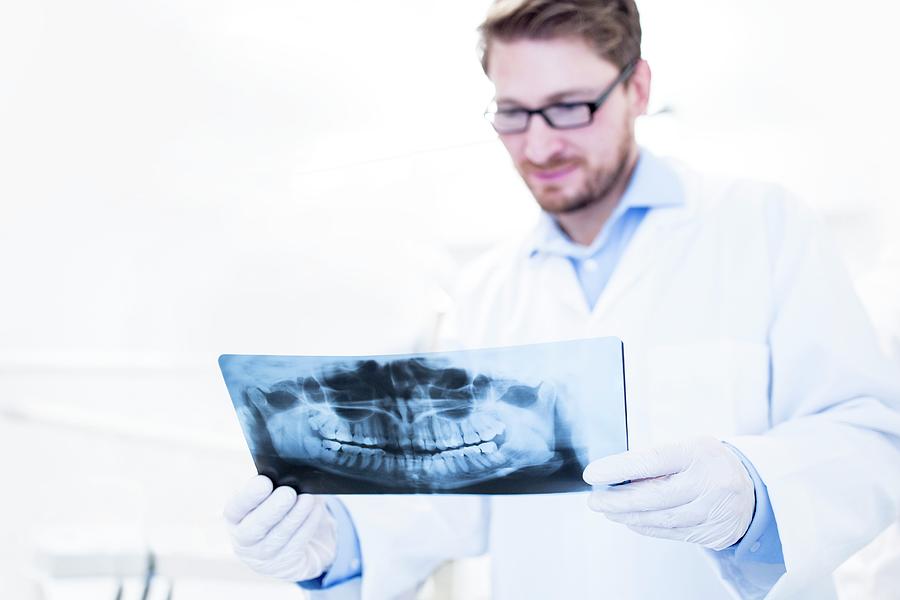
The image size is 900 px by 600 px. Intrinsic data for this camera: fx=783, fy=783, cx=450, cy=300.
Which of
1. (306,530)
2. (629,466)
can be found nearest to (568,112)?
(629,466)

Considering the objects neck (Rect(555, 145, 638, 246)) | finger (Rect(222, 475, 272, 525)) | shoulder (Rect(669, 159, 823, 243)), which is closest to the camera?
finger (Rect(222, 475, 272, 525))

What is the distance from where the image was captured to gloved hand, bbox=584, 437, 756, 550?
0.81 metres


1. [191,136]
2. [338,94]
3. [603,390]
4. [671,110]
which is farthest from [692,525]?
[191,136]

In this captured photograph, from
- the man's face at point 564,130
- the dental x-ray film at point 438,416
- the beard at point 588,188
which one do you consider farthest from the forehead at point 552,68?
the dental x-ray film at point 438,416

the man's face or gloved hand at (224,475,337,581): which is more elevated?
the man's face

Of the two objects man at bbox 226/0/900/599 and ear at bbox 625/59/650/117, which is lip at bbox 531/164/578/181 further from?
ear at bbox 625/59/650/117

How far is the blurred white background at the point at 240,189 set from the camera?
4.39 feet

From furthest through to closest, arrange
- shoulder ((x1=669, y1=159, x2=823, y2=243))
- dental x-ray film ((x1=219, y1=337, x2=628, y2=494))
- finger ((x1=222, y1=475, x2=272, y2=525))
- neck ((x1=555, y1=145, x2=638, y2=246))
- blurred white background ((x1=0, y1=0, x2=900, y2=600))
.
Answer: blurred white background ((x1=0, y1=0, x2=900, y2=600)) < neck ((x1=555, y1=145, x2=638, y2=246)) < shoulder ((x1=669, y1=159, x2=823, y2=243)) < finger ((x1=222, y1=475, x2=272, y2=525)) < dental x-ray film ((x1=219, y1=337, x2=628, y2=494))

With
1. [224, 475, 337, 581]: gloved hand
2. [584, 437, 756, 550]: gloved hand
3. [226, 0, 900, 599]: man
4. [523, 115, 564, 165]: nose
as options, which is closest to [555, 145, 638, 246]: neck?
[226, 0, 900, 599]: man

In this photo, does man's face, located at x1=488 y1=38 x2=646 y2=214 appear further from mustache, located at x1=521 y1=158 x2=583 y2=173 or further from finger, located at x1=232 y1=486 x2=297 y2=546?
finger, located at x1=232 y1=486 x2=297 y2=546

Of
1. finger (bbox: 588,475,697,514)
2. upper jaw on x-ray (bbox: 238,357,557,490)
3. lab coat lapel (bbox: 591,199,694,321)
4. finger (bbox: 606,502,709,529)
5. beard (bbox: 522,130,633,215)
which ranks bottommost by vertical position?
finger (bbox: 606,502,709,529)

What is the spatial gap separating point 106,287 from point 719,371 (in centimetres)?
139

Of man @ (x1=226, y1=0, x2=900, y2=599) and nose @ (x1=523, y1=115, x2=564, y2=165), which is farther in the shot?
nose @ (x1=523, y1=115, x2=564, y2=165)

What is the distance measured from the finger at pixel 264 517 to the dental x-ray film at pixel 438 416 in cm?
3
